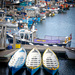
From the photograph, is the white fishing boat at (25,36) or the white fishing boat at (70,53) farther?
the white fishing boat at (25,36)

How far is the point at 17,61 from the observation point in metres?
11.4

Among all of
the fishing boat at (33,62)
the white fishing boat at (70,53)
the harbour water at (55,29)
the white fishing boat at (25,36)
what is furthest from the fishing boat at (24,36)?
the harbour water at (55,29)

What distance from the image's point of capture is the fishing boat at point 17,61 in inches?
417

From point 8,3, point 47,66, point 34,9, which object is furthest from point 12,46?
point 8,3

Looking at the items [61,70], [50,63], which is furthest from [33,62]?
[61,70]

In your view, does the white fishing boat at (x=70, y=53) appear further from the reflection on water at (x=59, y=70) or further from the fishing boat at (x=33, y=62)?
the fishing boat at (x=33, y=62)

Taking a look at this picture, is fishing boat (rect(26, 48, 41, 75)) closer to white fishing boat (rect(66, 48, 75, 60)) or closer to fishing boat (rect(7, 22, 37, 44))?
white fishing boat (rect(66, 48, 75, 60))

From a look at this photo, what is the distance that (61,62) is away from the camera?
12492 mm

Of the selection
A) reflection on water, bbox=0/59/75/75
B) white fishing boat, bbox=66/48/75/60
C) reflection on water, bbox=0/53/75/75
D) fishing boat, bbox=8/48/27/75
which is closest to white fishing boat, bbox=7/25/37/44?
fishing boat, bbox=8/48/27/75

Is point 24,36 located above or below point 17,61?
A: above

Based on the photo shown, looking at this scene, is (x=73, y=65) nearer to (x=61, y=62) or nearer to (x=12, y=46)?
(x=61, y=62)

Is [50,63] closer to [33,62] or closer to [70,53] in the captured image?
[33,62]

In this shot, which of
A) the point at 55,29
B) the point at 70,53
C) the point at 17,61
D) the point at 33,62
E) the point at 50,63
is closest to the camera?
the point at 50,63

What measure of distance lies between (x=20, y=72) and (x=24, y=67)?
1.96 ft
